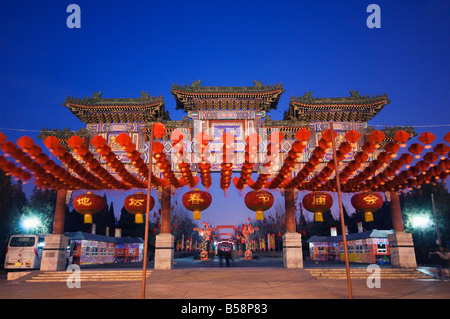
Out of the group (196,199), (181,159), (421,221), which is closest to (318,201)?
(196,199)

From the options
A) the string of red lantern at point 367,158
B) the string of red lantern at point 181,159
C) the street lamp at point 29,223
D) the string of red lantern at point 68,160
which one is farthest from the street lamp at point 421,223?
the street lamp at point 29,223

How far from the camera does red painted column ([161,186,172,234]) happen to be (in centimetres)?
1368

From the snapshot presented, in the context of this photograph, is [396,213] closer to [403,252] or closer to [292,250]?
[403,252]

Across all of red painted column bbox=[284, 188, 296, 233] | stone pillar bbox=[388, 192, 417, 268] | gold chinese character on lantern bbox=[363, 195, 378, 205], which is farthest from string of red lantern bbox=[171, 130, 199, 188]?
stone pillar bbox=[388, 192, 417, 268]

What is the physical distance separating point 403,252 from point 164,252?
10.9m

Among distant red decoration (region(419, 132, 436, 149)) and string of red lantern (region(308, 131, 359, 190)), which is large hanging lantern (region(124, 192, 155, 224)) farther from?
distant red decoration (region(419, 132, 436, 149))

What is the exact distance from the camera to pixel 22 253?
18047 mm

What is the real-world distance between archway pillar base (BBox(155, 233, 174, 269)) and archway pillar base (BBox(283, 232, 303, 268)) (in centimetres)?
518

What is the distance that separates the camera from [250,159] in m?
10.6

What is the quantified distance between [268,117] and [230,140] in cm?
579

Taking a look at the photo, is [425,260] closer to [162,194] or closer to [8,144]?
[162,194]

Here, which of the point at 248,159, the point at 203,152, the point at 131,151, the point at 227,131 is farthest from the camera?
the point at 227,131

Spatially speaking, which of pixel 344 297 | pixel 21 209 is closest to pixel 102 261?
pixel 21 209
